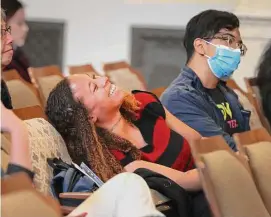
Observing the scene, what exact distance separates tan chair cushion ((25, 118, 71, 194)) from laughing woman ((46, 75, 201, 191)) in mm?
60

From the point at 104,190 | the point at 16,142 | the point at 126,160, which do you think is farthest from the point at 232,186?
the point at 16,142

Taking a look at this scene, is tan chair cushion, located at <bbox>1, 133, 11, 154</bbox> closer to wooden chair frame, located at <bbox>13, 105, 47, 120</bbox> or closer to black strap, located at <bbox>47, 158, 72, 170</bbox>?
black strap, located at <bbox>47, 158, 72, 170</bbox>

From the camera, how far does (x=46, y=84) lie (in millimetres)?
3557

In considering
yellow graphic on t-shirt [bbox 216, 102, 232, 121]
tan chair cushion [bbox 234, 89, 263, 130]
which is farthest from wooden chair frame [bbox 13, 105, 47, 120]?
tan chair cushion [bbox 234, 89, 263, 130]

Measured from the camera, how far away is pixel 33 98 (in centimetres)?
325

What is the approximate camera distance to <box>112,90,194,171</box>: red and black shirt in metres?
2.64

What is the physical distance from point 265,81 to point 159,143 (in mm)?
466

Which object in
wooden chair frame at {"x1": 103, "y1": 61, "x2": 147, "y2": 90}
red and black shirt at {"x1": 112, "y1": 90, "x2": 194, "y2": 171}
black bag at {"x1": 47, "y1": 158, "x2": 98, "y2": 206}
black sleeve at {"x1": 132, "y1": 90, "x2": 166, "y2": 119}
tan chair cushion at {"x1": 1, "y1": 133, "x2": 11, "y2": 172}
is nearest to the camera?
tan chair cushion at {"x1": 1, "y1": 133, "x2": 11, "y2": 172}

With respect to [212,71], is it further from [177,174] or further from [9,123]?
[9,123]

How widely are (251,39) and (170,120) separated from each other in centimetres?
234

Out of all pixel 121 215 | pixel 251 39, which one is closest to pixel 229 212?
pixel 121 215

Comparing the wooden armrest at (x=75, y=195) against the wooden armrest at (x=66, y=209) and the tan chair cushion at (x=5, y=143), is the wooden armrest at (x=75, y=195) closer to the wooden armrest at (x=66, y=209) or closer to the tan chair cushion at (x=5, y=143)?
the wooden armrest at (x=66, y=209)

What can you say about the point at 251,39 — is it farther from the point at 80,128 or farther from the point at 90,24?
the point at 80,128

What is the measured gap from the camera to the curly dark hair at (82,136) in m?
2.47
